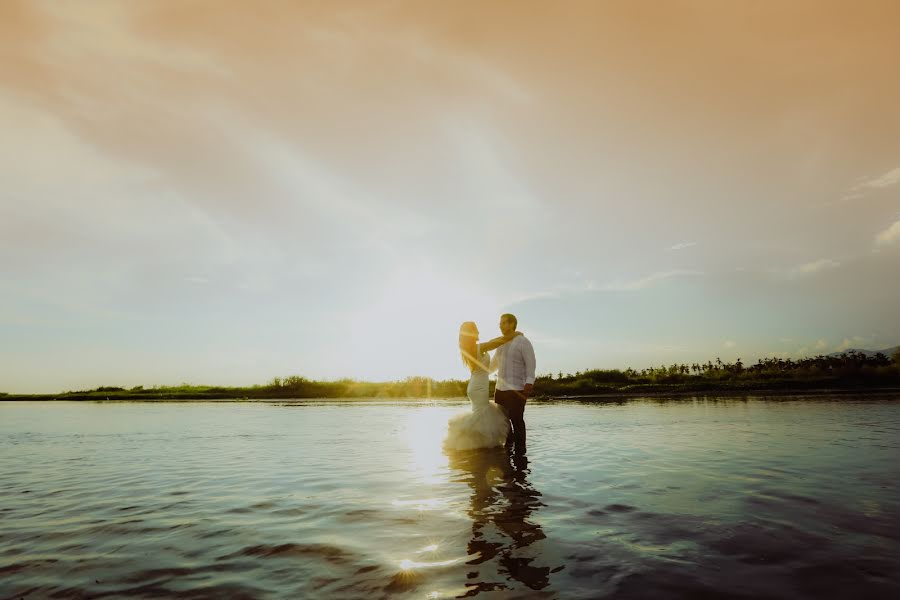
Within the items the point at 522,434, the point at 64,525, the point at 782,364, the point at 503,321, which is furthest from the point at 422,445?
Answer: the point at 782,364

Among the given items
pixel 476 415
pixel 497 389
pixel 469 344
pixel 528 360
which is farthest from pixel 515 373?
pixel 476 415

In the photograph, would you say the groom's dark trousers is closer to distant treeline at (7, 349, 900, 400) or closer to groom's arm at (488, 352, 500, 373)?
groom's arm at (488, 352, 500, 373)

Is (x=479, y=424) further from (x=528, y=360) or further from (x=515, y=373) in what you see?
(x=528, y=360)

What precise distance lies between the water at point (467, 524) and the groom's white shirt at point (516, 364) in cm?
Answer: 187

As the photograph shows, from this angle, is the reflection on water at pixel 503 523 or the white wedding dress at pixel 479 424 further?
the white wedding dress at pixel 479 424

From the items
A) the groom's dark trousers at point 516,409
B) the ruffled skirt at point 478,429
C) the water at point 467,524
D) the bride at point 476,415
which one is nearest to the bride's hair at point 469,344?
Result: the bride at point 476,415

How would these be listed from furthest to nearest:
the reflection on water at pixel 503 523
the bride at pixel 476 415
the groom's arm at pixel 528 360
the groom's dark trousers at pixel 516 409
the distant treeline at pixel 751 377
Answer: the distant treeline at pixel 751 377 < the bride at pixel 476 415 < the groom's dark trousers at pixel 516 409 < the groom's arm at pixel 528 360 < the reflection on water at pixel 503 523

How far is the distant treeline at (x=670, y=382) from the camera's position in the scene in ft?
165

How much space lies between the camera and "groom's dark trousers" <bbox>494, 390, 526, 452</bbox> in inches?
459

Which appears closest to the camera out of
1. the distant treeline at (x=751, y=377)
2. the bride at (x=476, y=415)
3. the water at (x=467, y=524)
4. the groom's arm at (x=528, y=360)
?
the water at (x=467, y=524)

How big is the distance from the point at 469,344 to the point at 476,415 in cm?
194

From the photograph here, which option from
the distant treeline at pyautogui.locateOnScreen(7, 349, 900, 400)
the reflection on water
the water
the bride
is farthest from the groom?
the distant treeline at pyautogui.locateOnScreen(7, 349, 900, 400)

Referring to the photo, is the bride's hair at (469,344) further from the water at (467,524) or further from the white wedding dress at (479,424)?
the water at (467,524)

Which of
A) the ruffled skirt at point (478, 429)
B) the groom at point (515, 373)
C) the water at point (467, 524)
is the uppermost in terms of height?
the groom at point (515, 373)
